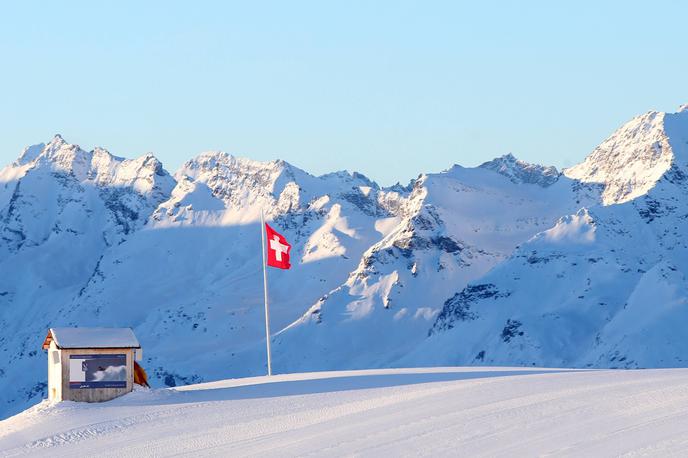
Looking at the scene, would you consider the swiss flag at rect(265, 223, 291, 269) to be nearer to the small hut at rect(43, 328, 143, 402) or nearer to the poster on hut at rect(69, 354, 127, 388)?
the small hut at rect(43, 328, 143, 402)

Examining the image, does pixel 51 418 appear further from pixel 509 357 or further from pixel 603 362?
pixel 509 357

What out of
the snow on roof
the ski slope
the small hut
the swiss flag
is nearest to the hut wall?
the small hut

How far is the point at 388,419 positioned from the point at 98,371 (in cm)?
1227

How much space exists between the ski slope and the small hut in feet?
1.92

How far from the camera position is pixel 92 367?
5250 centimetres

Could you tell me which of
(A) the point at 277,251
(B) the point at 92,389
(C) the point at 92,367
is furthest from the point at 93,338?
(A) the point at 277,251

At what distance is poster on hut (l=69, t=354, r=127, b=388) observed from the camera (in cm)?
5225

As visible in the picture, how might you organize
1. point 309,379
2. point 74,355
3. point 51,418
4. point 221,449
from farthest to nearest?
point 309,379 < point 74,355 < point 51,418 < point 221,449

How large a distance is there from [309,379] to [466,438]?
17039 millimetres

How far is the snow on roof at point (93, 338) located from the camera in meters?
53.0

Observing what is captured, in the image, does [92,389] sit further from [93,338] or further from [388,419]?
[388,419]

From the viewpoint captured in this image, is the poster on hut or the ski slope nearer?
the ski slope

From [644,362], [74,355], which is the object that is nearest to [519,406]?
[74,355]

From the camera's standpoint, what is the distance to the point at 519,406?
43781 mm
